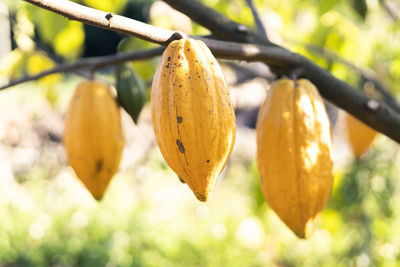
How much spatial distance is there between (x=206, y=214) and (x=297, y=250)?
0.80 metres

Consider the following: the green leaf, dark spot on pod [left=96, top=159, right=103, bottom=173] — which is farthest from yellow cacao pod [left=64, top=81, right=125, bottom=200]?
the green leaf

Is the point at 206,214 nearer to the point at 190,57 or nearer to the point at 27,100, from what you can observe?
the point at 190,57

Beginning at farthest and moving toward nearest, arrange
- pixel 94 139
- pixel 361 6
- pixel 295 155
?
pixel 361 6
pixel 94 139
pixel 295 155

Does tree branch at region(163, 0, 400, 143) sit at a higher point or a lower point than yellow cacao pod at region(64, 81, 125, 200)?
higher

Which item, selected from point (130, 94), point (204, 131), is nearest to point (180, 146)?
point (204, 131)

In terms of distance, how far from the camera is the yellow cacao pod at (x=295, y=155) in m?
0.64

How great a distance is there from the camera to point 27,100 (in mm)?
7766

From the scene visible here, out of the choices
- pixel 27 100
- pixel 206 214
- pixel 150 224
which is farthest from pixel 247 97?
pixel 27 100

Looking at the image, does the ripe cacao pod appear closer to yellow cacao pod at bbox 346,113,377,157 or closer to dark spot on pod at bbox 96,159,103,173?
dark spot on pod at bbox 96,159,103,173

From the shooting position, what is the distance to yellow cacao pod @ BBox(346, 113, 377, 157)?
4.15 feet

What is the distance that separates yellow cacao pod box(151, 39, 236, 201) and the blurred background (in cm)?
62

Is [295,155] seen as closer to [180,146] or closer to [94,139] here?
[180,146]

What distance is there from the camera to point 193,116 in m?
0.49

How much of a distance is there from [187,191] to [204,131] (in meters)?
4.38
